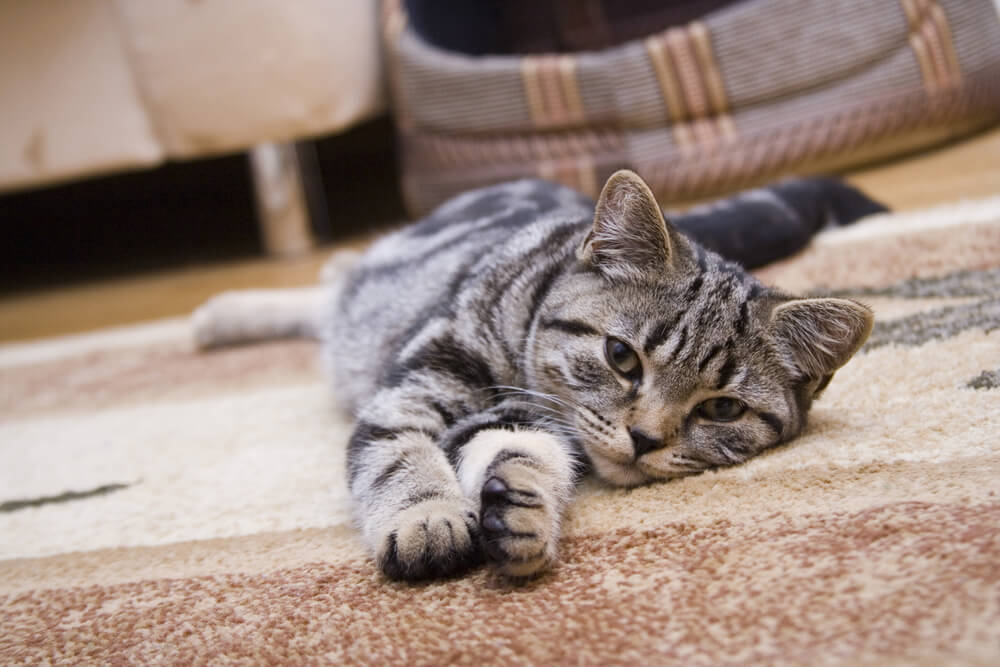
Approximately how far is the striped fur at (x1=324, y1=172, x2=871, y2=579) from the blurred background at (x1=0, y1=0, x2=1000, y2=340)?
4.00ft

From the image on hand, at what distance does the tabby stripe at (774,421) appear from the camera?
971 millimetres

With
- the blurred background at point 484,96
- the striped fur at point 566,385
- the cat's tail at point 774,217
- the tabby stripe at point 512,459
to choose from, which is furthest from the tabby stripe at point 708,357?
the blurred background at point 484,96

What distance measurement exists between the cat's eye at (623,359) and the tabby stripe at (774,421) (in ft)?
0.50

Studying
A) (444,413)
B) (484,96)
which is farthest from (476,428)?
(484,96)

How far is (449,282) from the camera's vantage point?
132 cm

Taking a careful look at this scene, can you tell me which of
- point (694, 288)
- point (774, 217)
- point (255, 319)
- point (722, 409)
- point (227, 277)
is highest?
point (694, 288)

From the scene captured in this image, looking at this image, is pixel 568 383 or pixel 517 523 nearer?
pixel 517 523

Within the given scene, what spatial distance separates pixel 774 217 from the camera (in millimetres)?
1746

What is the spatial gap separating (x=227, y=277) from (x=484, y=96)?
3.87ft

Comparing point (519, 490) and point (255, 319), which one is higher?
point (519, 490)

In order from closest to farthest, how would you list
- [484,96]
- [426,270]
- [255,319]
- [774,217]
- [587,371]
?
[587,371] < [426,270] < [774,217] < [255,319] < [484,96]

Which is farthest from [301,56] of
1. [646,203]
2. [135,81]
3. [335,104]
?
[646,203]

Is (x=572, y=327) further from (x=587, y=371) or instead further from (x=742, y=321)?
(x=742, y=321)

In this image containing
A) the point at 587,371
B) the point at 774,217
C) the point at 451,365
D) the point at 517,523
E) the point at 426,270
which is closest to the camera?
the point at 517,523
